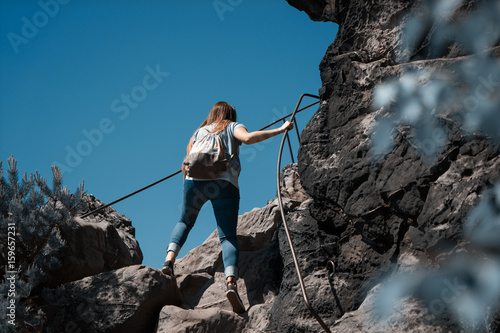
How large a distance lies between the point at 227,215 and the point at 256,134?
0.96 meters

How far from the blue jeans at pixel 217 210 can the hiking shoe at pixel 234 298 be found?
26 centimetres

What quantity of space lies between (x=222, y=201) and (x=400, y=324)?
98.2 inches

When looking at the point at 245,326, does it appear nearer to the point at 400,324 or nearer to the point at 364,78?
the point at 400,324

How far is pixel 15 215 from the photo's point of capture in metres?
6.20

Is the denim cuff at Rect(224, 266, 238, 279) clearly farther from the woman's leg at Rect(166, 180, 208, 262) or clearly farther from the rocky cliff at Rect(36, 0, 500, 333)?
the woman's leg at Rect(166, 180, 208, 262)

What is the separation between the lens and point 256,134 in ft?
20.9

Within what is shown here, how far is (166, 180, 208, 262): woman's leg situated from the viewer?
652cm

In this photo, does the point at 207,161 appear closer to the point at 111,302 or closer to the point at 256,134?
the point at 256,134

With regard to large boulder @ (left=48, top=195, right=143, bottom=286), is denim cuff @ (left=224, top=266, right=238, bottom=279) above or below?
below

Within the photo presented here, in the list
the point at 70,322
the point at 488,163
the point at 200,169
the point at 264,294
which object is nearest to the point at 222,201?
the point at 200,169

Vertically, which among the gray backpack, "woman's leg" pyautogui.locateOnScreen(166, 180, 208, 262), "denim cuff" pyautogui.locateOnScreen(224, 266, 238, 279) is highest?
the gray backpack

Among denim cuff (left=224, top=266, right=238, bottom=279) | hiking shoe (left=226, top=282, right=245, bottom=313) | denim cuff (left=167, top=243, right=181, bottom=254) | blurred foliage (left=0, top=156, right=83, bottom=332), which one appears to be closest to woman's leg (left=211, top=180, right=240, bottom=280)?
denim cuff (left=224, top=266, right=238, bottom=279)

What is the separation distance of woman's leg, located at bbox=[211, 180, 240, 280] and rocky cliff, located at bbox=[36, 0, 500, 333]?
55 centimetres

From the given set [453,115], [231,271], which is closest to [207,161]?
[231,271]
